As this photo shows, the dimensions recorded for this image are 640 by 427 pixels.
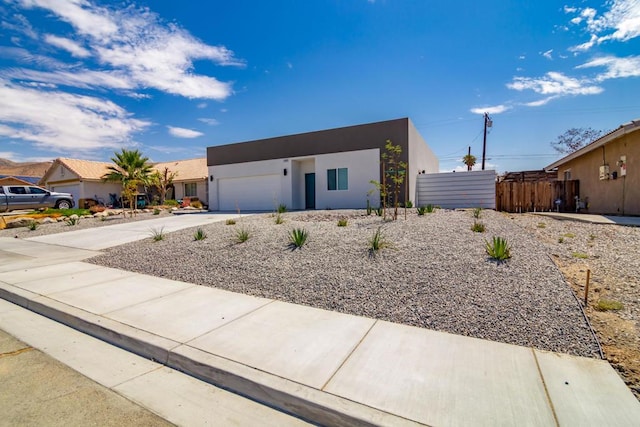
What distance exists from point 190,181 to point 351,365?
30.0 metres

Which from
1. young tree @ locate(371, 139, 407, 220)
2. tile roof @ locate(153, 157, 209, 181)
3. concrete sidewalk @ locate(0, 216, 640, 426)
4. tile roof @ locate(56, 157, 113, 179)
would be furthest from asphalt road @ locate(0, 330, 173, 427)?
tile roof @ locate(56, 157, 113, 179)

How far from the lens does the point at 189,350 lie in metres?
3.39

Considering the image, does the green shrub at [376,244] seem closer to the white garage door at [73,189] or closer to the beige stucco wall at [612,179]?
the beige stucco wall at [612,179]

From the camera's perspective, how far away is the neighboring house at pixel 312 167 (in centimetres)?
1662

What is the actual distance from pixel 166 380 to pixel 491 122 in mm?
36321

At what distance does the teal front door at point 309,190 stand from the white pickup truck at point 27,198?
58.9 feet

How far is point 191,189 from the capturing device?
1204 inches

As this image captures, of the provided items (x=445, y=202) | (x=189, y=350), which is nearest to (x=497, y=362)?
(x=189, y=350)

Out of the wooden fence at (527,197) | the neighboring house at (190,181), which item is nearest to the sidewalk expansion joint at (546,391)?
the wooden fence at (527,197)

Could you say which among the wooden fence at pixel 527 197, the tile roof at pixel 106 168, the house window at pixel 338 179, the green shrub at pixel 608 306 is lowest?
the green shrub at pixel 608 306

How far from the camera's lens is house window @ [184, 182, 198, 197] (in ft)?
99.4

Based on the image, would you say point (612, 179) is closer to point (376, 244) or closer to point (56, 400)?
point (376, 244)

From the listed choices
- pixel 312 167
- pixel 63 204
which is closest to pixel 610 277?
pixel 312 167

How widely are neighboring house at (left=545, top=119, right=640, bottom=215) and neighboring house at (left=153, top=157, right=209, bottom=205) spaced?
1068 inches
